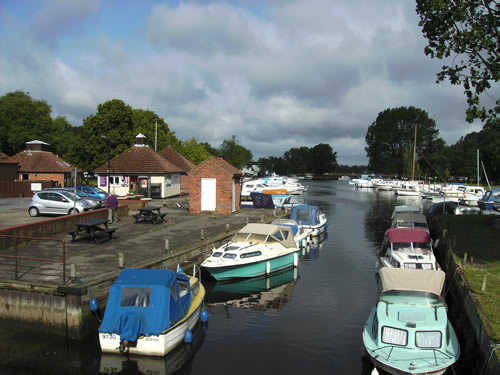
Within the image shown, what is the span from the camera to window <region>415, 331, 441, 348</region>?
10.7m

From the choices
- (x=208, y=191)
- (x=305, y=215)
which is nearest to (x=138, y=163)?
(x=208, y=191)

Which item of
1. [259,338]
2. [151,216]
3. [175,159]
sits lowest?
[259,338]

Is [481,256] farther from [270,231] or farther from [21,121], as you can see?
[21,121]

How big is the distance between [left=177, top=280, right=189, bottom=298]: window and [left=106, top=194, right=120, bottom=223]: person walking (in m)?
13.7

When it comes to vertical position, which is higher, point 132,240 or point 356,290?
point 132,240

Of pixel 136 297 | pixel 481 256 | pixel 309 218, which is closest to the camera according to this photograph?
pixel 136 297

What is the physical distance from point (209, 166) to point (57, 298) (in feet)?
67.8

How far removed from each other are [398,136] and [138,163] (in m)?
101

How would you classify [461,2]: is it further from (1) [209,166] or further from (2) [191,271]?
(1) [209,166]

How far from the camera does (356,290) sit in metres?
18.6

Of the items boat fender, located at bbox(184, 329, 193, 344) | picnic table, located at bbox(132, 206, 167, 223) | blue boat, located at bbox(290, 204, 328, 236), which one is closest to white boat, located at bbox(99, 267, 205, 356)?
boat fender, located at bbox(184, 329, 193, 344)

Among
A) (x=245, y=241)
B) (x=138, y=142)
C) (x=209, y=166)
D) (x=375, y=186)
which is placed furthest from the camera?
(x=375, y=186)

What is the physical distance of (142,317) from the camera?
37.3 ft

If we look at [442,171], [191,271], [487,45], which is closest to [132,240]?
[191,271]
